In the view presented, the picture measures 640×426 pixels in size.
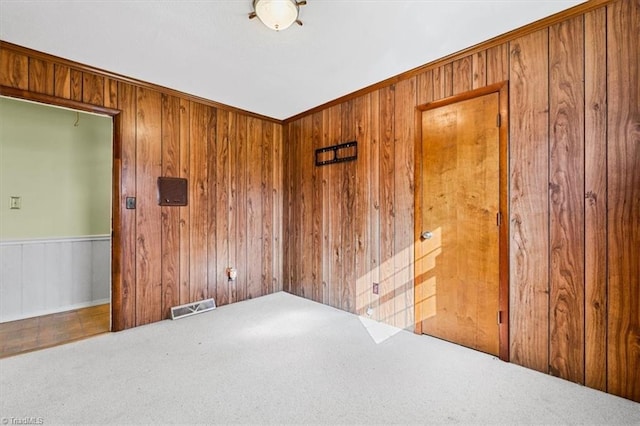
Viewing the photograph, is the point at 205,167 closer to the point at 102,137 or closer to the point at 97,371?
the point at 102,137

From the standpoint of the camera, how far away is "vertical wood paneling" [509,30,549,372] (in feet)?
6.80

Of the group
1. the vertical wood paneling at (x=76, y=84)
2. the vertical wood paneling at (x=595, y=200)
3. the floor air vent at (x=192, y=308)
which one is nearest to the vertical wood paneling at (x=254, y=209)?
the floor air vent at (x=192, y=308)

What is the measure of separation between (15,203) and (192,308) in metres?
2.25

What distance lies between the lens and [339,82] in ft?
9.88

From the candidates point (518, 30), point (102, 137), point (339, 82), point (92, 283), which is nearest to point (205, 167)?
point (102, 137)

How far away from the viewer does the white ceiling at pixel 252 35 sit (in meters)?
1.89

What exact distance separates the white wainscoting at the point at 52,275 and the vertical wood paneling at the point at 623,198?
504 cm

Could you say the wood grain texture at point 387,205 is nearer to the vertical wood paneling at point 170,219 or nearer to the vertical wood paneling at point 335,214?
the vertical wood paneling at point 335,214

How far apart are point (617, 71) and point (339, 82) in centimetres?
210

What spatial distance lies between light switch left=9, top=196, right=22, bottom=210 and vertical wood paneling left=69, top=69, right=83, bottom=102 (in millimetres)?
1552

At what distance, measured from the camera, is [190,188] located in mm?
3365

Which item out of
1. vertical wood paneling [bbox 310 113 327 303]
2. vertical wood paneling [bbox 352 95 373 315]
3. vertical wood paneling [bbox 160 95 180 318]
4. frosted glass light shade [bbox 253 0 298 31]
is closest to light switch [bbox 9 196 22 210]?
vertical wood paneling [bbox 160 95 180 318]

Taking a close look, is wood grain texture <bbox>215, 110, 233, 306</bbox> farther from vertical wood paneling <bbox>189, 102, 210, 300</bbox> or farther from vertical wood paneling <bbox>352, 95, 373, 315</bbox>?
vertical wood paneling <bbox>352, 95, 373, 315</bbox>

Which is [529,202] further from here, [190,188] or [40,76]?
[40,76]
